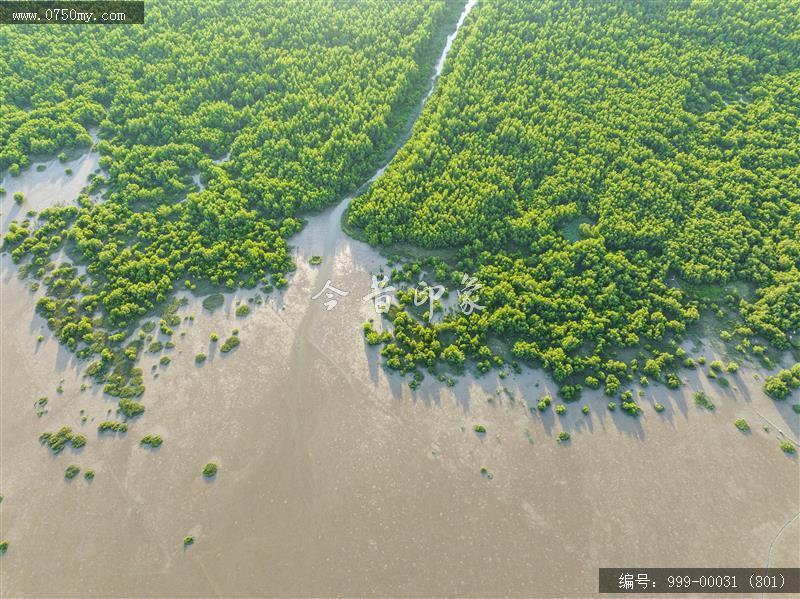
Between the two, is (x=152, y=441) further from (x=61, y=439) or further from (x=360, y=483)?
(x=360, y=483)

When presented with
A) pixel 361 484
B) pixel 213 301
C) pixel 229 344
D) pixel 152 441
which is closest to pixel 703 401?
pixel 361 484

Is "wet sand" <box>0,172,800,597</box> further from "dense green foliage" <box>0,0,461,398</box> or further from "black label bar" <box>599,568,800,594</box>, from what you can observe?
"dense green foliage" <box>0,0,461,398</box>

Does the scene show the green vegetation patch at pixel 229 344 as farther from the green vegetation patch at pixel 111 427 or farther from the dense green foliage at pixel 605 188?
the dense green foliage at pixel 605 188

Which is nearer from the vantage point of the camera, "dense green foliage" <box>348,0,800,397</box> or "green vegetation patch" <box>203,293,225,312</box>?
"dense green foliage" <box>348,0,800,397</box>

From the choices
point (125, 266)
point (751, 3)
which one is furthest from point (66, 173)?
point (751, 3)

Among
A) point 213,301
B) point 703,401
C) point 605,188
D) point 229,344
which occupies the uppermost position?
point 605,188

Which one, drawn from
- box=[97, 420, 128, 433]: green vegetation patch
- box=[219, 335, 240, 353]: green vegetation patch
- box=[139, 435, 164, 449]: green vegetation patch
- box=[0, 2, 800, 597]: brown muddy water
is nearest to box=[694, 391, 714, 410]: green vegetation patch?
box=[0, 2, 800, 597]: brown muddy water
